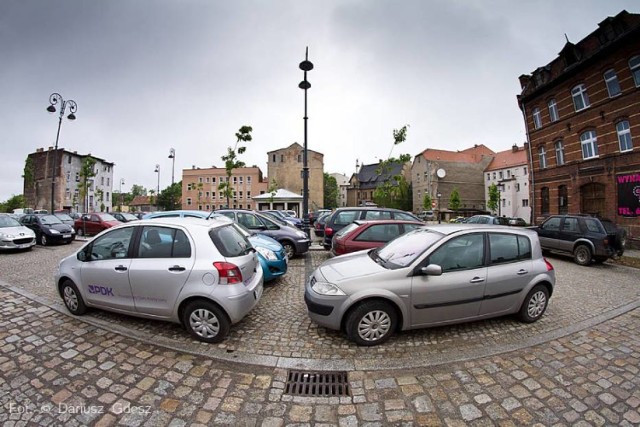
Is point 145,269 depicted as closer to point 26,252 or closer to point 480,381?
point 480,381

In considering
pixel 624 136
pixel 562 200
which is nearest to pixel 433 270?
pixel 624 136

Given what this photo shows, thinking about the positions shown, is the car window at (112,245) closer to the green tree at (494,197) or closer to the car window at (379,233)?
the car window at (379,233)

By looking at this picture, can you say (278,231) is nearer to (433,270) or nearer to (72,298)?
(72,298)

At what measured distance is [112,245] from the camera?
13.7 ft

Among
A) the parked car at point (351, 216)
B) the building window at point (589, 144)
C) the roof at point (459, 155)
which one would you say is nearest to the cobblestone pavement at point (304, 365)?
the parked car at point (351, 216)

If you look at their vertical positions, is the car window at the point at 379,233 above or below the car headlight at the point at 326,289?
above

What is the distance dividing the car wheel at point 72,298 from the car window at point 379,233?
5567 mm

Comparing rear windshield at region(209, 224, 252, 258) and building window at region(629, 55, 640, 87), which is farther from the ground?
building window at region(629, 55, 640, 87)

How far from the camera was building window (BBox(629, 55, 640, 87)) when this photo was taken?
1449cm

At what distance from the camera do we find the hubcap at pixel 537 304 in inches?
172

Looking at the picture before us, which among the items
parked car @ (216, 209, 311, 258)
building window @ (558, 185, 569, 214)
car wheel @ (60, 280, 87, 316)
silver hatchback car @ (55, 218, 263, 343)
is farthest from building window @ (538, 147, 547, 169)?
car wheel @ (60, 280, 87, 316)

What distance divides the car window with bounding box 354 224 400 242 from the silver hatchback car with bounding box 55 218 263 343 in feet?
12.0

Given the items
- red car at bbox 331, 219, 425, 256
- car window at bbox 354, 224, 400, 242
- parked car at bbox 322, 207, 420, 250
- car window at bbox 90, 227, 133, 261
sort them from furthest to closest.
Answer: parked car at bbox 322, 207, 420, 250 < car window at bbox 354, 224, 400, 242 < red car at bbox 331, 219, 425, 256 < car window at bbox 90, 227, 133, 261

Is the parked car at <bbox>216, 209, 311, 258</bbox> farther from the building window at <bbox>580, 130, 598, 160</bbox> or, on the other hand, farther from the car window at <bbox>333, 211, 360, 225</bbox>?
the building window at <bbox>580, 130, 598, 160</bbox>
